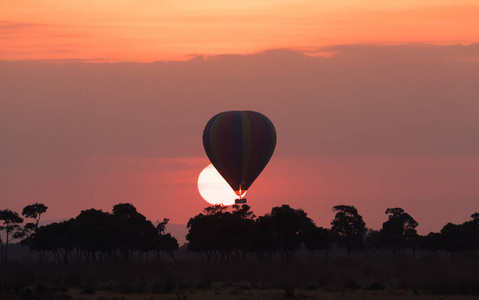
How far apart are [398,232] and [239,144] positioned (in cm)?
5671

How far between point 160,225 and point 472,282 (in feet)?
216

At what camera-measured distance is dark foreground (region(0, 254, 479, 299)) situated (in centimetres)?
8056

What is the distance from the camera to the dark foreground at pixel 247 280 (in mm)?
80562

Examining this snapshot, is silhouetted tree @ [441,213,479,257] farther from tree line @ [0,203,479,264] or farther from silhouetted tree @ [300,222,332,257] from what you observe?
silhouetted tree @ [300,222,332,257]

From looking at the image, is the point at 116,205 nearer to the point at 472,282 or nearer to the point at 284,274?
the point at 284,274

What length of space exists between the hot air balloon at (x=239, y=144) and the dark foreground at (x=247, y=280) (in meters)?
11.6

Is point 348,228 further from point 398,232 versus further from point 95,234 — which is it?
point 95,234

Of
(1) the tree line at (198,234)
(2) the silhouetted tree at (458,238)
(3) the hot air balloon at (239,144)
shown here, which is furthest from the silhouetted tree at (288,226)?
(3) the hot air balloon at (239,144)

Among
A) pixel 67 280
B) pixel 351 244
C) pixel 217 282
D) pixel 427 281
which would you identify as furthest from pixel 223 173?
pixel 351 244

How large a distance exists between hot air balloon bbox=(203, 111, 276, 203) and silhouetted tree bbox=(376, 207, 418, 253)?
50.7 metres

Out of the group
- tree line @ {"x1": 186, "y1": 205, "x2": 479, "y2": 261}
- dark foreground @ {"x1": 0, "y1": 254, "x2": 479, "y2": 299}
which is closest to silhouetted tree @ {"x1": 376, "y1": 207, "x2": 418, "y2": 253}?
tree line @ {"x1": 186, "y1": 205, "x2": 479, "y2": 261}

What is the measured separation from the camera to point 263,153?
11188 centimetres

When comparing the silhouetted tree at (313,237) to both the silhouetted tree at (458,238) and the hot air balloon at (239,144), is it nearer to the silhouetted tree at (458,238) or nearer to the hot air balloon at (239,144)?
the silhouetted tree at (458,238)

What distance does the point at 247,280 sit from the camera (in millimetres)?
105938
